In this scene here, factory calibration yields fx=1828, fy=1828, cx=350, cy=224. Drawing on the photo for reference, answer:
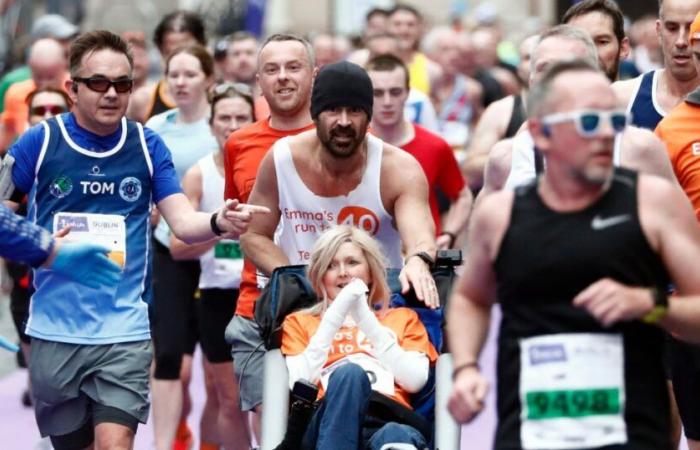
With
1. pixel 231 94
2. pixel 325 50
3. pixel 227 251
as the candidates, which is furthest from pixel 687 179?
pixel 325 50

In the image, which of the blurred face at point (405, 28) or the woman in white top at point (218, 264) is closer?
Result: the woman in white top at point (218, 264)

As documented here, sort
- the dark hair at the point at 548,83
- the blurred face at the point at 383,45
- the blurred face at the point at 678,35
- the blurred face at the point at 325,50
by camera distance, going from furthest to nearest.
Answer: the blurred face at the point at 325,50, the blurred face at the point at 383,45, the blurred face at the point at 678,35, the dark hair at the point at 548,83

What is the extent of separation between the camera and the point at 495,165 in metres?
7.14

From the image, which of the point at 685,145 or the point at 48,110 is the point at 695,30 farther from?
the point at 48,110

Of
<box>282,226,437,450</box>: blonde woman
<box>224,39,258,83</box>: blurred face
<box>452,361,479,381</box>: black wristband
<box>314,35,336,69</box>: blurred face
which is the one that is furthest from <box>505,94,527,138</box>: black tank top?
<box>314,35,336,69</box>: blurred face

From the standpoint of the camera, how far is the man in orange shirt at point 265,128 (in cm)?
810

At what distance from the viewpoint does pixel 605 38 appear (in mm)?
8445

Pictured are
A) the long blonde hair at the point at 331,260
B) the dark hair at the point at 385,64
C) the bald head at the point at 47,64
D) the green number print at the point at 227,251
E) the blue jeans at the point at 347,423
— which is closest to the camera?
the blue jeans at the point at 347,423

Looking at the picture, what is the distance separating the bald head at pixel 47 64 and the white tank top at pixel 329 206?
190 inches

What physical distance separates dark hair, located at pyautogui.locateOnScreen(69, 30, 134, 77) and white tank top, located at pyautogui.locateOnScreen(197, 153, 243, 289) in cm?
194

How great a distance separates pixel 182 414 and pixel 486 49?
954cm

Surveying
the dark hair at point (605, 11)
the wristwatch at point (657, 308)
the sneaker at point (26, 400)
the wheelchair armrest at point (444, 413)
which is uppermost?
the dark hair at point (605, 11)

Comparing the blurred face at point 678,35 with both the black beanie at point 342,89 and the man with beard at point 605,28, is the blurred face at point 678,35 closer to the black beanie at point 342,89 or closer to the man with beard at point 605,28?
the man with beard at point 605,28

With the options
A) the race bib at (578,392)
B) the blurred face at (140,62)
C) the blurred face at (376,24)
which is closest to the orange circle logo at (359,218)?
the race bib at (578,392)
